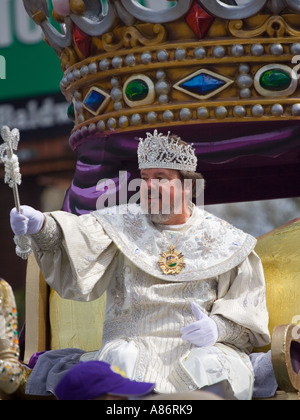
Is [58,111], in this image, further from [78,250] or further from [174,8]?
[78,250]

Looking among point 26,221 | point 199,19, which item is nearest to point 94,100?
point 199,19

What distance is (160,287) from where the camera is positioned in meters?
4.06

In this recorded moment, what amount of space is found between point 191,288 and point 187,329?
26 centimetres

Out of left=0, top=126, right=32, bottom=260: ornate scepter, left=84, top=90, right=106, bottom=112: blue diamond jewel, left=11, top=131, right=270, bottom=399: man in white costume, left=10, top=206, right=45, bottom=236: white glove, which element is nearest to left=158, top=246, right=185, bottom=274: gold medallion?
left=11, top=131, right=270, bottom=399: man in white costume

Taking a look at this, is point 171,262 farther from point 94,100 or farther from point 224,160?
point 94,100

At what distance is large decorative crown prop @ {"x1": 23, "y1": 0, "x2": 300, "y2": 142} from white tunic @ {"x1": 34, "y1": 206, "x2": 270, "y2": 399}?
686 mm

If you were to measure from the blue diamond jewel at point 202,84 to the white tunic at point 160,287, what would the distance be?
2.38 feet

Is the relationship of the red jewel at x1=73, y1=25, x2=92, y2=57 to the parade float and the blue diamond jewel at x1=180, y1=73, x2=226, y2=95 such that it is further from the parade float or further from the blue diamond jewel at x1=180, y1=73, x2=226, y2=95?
the blue diamond jewel at x1=180, y1=73, x2=226, y2=95

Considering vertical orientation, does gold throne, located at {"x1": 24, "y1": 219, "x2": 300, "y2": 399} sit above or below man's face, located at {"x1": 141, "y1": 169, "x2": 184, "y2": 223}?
below

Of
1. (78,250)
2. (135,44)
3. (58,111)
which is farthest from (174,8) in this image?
(58,111)

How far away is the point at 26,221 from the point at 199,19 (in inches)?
59.1

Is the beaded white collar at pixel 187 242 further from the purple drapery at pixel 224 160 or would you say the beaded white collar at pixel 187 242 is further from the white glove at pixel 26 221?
the purple drapery at pixel 224 160

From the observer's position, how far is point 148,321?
158 inches

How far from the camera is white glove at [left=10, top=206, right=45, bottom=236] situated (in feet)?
12.1
